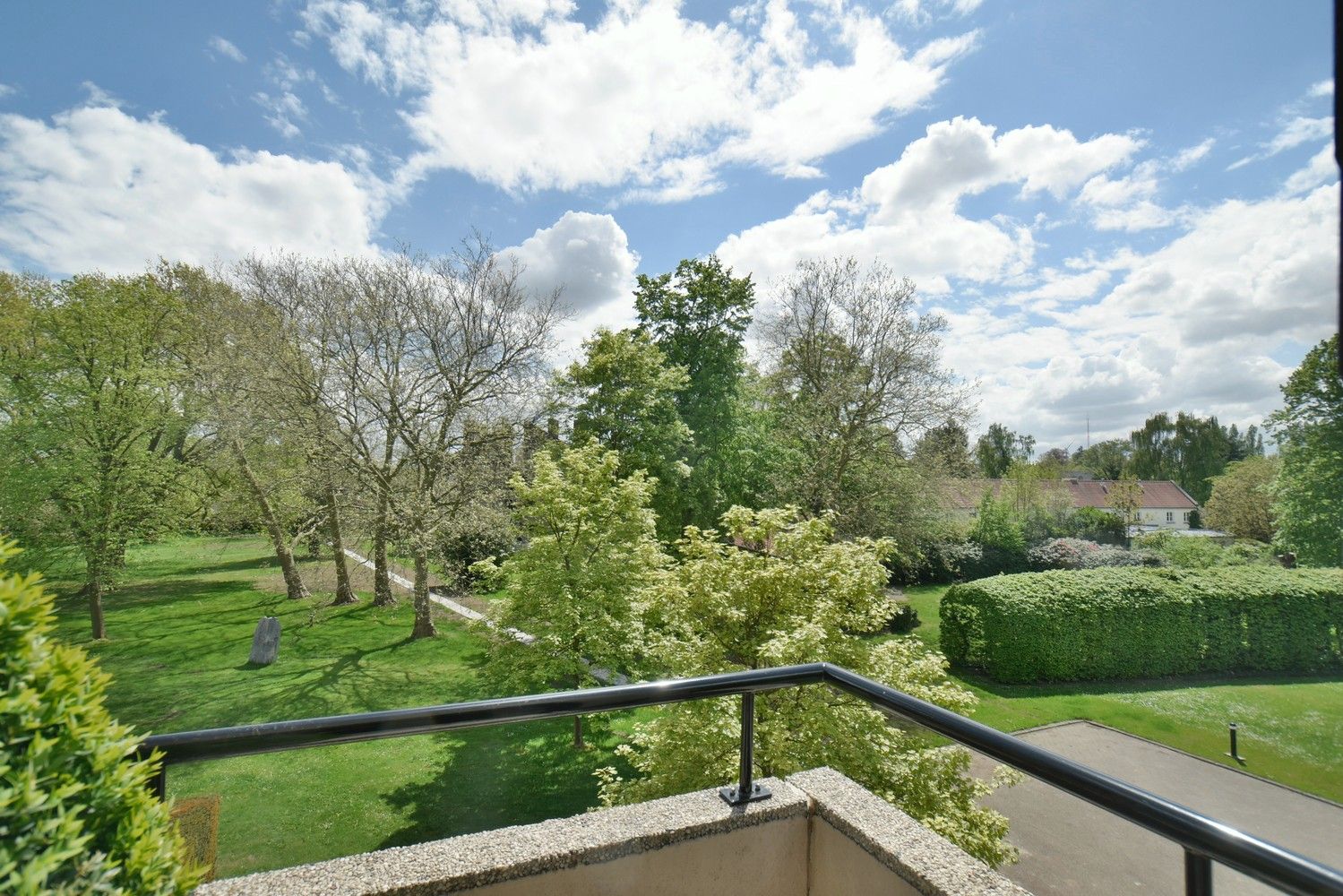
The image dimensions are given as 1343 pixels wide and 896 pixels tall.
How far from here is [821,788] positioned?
193cm

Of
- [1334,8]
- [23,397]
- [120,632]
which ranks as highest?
[23,397]

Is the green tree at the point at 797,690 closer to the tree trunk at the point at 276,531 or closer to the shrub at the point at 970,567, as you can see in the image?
the tree trunk at the point at 276,531

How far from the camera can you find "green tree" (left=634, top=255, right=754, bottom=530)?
60.7 ft

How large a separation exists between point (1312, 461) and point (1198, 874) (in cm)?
2570

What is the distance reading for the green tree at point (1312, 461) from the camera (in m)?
18.0

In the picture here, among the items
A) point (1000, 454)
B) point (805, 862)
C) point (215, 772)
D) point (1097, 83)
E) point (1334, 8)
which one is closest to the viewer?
point (1334, 8)

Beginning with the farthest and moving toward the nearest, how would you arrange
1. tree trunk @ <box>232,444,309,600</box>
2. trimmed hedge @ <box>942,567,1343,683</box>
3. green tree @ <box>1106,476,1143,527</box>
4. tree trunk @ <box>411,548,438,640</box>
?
green tree @ <box>1106,476,1143,527</box>, tree trunk @ <box>232,444,309,600</box>, tree trunk @ <box>411,548,438,640</box>, trimmed hedge @ <box>942,567,1343,683</box>

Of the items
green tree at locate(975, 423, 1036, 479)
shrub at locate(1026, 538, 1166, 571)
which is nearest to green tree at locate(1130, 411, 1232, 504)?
green tree at locate(975, 423, 1036, 479)

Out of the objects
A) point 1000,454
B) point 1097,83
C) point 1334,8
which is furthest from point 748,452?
point 1000,454

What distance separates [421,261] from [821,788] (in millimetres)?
14396

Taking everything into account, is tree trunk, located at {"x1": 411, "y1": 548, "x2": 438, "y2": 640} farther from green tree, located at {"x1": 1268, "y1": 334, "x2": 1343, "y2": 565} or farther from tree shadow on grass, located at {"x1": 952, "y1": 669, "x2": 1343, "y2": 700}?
green tree, located at {"x1": 1268, "y1": 334, "x2": 1343, "y2": 565}

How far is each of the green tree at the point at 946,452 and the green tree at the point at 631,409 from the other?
22.0ft

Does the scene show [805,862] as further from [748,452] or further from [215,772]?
[748,452]

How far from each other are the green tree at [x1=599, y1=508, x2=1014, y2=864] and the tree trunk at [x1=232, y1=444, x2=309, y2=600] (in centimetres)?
1122
